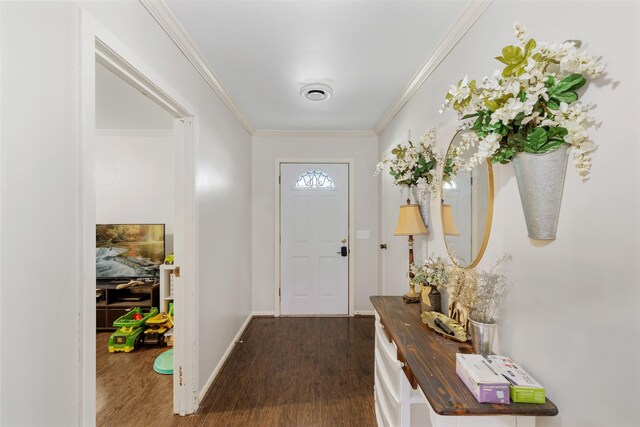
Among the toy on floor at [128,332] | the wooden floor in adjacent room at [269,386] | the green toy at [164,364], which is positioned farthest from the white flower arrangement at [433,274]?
the toy on floor at [128,332]

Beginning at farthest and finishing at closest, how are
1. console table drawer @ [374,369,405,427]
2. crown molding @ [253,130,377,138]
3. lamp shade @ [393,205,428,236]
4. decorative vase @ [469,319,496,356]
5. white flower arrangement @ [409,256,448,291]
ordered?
1. crown molding @ [253,130,377,138]
2. lamp shade @ [393,205,428,236]
3. white flower arrangement @ [409,256,448,291]
4. console table drawer @ [374,369,405,427]
5. decorative vase @ [469,319,496,356]

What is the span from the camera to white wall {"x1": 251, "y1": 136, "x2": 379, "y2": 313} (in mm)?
3701

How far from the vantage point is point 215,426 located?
1.80 meters

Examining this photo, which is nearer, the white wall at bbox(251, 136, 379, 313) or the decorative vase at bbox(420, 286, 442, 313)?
the decorative vase at bbox(420, 286, 442, 313)

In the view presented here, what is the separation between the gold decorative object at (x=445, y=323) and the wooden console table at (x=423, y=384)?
0.09ft

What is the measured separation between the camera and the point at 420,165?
196cm

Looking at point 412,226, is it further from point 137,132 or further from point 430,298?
point 137,132

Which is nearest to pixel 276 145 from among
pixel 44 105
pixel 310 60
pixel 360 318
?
pixel 310 60

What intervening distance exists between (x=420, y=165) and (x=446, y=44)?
0.75 metres

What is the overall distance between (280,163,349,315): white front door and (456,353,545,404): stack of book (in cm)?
265

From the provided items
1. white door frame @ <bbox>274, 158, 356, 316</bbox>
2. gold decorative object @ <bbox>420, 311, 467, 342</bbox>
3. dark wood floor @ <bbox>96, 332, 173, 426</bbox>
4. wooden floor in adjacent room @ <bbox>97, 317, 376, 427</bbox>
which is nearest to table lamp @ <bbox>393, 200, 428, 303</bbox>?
gold decorative object @ <bbox>420, 311, 467, 342</bbox>

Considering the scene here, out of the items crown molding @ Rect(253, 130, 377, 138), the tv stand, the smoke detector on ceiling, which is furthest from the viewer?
crown molding @ Rect(253, 130, 377, 138)

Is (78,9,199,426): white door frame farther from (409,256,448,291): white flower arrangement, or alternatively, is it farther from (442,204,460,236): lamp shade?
(442,204,460,236): lamp shade

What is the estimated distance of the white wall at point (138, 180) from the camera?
3592 mm
